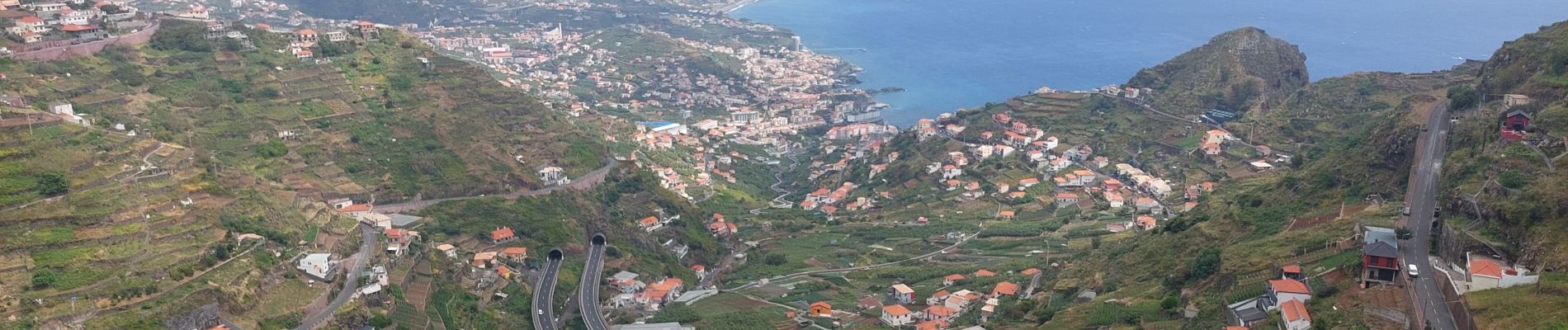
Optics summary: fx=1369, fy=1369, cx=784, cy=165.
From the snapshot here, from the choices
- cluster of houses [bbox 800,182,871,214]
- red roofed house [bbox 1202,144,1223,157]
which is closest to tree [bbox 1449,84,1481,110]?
red roofed house [bbox 1202,144,1223,157]

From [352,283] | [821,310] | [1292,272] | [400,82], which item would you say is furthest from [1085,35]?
[1292,272]

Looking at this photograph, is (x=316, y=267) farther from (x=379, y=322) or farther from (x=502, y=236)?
(x=502, y=236)

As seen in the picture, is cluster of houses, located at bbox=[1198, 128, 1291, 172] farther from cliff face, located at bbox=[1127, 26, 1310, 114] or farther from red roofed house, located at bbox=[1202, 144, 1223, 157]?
cliff face, located at bbox=[1127, 26, 1310, 114]

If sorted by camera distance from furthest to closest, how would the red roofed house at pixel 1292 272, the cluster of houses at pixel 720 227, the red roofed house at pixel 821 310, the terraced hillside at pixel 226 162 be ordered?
1. the cluster of houses at pixel 720 227
2. the red roofed house at pixel 821 310
3. the terraced hillside at pixel 226 162
4. the red roofed house at pixel 1292 272

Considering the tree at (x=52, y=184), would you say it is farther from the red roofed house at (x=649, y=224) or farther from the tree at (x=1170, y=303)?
the tree at (x=1170, y=303)

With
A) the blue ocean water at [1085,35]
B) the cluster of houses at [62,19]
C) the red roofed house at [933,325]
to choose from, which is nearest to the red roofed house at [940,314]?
the red roofed house at [933,325]

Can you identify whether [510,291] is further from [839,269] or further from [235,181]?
[839,269]
